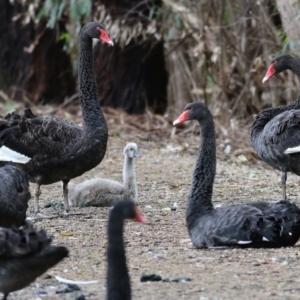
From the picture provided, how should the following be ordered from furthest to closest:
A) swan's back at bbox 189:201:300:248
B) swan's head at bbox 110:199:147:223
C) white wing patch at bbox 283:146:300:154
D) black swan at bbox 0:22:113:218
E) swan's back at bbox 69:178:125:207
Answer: swan's back at bbox 69:178:125:207
white wing patch at bbox 283:146:300:154
black swan at bbox 0:22:113:218
swan's back at bbox 189:201:300:248
swan's head at bbox 110:199:147:223

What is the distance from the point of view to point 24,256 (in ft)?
15.3

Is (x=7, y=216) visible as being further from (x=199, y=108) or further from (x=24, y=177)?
(x=199, y=108)

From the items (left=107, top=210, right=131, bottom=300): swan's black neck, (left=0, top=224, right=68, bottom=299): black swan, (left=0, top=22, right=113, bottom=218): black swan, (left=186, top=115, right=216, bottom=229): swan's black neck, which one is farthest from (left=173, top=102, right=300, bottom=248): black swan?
(left=0, top=22, right=113, bottom=218): black swan

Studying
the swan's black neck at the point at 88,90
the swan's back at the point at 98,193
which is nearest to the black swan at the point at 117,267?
the swan's black neck at the point at 88,90

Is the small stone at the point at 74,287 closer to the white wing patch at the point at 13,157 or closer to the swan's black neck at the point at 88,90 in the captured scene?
the white wing patch at the point at 13,157

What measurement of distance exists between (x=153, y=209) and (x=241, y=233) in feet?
7.26

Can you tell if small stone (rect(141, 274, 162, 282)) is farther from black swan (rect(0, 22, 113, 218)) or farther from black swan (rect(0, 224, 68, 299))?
black swan (rect(0, 22, 113, 218))

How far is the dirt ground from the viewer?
491cm

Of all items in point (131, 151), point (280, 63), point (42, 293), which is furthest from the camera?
point (280, 63)

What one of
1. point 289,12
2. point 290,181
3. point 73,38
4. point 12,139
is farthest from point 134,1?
point 12,139

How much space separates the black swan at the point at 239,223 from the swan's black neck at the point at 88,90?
6.59 feet

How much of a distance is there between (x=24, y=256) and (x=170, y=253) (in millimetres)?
1504

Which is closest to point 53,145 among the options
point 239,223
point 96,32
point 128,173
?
point 128,173

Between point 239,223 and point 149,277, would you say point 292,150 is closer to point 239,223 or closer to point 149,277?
point 239,223
